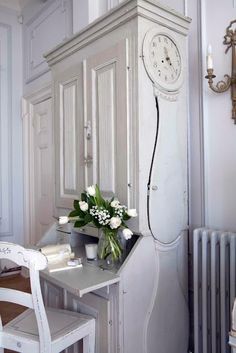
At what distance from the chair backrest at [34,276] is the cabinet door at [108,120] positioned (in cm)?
55

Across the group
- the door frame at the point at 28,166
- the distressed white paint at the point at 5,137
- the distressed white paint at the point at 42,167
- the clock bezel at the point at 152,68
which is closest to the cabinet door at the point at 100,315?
the clock bezel at the point at 152,68

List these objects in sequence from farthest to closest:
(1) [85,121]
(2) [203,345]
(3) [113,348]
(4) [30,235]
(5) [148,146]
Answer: (4) [30,235] → (1) [85,121] → (2) [203,345] → (5) [148,146] → (3) [113,348]

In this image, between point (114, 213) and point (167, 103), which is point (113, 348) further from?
point (167, 103)

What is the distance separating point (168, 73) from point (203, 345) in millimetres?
1469

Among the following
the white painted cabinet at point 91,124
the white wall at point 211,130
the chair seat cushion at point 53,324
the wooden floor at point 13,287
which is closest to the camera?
the chair seat cushion at point 53,324

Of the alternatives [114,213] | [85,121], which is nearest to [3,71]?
[85,121]

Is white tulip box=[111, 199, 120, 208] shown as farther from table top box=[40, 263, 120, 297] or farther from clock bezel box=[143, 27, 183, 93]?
clock bezel box=[143, 27, 183, 93]

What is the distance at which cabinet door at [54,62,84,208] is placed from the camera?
6.51 feet

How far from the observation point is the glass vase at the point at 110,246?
1.59 metres

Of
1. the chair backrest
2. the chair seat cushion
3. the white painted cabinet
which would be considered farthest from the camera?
the white painted cabinet

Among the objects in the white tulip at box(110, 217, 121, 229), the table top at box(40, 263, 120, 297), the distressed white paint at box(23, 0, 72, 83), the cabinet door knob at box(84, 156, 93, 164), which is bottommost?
the table top at box(40, 263, 120, 297)

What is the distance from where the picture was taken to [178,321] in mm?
1774

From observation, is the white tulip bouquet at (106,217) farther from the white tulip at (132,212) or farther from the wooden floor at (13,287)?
the wooden floor at (13,287)

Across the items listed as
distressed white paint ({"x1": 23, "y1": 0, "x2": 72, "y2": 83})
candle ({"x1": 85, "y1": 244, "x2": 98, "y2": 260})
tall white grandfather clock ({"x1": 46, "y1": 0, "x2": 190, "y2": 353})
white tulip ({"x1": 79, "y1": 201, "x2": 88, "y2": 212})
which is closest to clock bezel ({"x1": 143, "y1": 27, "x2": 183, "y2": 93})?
tall white grandfather clock ({"x1": 46, "y1": 0, "x2": 190, "y2": 353})
